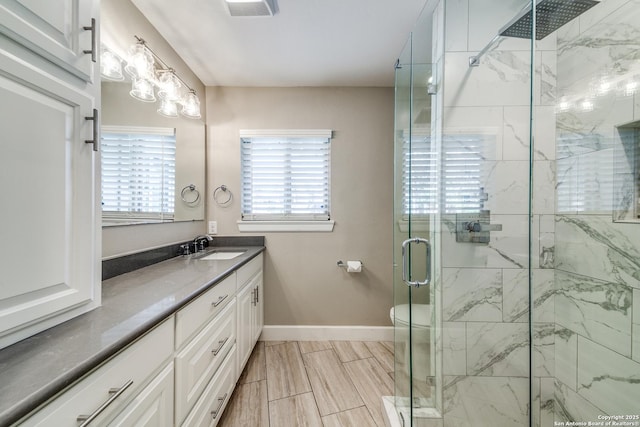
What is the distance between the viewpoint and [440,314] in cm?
132

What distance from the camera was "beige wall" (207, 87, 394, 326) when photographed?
7.85 feet

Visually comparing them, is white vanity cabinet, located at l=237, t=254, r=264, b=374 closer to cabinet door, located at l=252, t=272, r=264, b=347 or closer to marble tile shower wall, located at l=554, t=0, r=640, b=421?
cabinet door, located at l=252, t=272, r=264, b=347

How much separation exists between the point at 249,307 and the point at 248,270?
0.99ft

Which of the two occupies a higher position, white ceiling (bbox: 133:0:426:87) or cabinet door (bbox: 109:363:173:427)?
white ceiling (bbox: 133:0:426:87)

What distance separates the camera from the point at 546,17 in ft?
4.03

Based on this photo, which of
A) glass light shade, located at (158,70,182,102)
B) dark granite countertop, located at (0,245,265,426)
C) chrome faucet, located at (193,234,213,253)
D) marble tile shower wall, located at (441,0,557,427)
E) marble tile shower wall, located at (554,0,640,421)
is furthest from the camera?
chrome faucet, located at (193,234,213,253)

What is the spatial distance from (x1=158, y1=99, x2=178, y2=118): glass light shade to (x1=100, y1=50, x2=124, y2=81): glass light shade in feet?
1.23

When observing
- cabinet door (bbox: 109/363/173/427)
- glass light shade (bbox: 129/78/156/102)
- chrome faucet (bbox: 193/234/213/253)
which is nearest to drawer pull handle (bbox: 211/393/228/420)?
cabinet door (bbox: 109/363/173/427)

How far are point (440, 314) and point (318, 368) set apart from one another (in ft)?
3.87

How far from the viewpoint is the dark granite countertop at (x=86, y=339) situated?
471 mm

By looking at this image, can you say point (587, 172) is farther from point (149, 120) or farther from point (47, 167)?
point (149, 120)

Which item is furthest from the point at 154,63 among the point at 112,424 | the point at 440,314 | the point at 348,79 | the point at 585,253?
the point at 585,253

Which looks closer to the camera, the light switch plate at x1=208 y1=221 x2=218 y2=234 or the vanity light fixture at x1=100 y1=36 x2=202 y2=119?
the vanity light fixture at x1=100 y1=36 x2=202 y2=119

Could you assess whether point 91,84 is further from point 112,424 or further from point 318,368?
point 318,368
